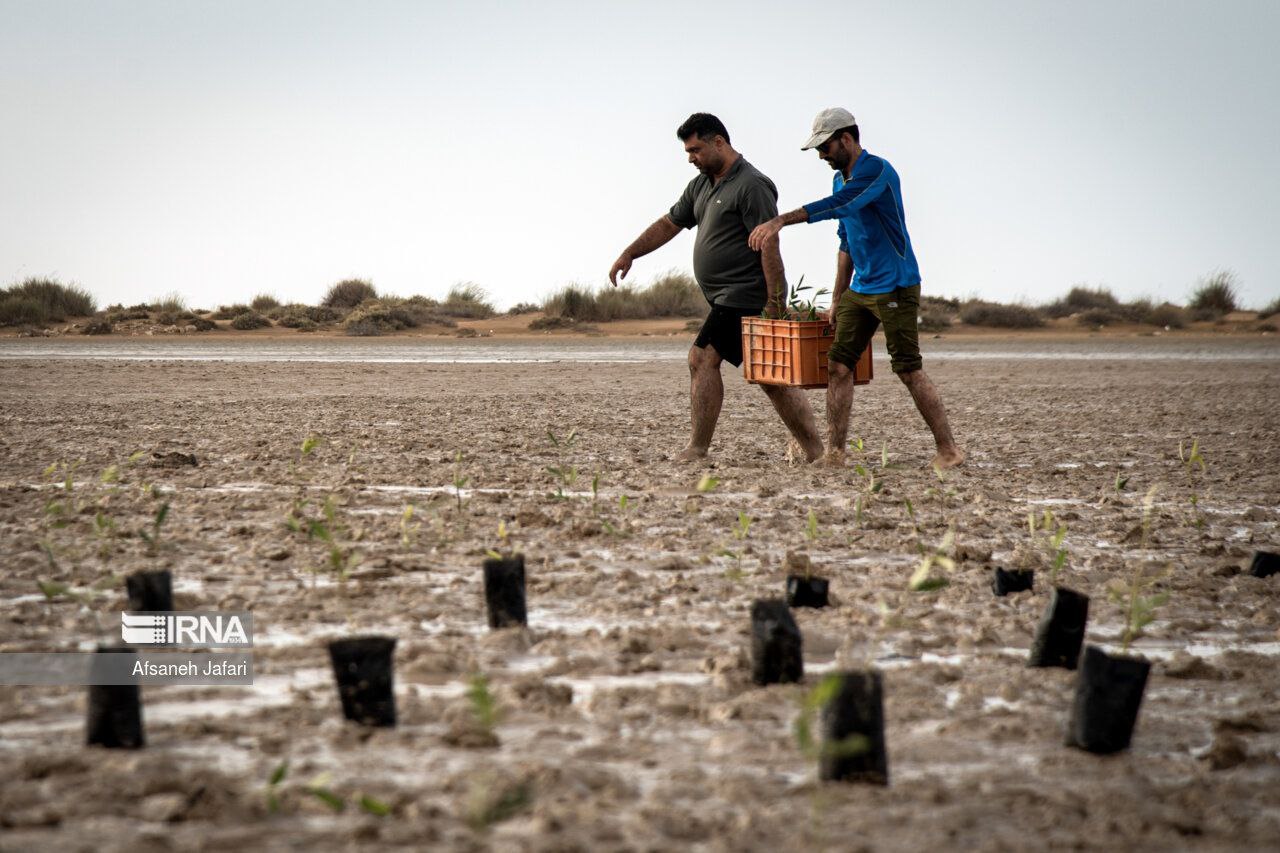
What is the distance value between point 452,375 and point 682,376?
2860mm

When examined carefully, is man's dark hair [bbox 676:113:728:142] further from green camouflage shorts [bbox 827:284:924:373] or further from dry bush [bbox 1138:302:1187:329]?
dry bush [bbox 1138:302:1187:329]

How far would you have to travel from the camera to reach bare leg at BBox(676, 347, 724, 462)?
765 centimetres

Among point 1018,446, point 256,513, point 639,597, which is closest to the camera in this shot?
point 639,597

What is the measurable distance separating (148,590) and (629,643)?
1.33m

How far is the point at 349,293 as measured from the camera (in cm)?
3766

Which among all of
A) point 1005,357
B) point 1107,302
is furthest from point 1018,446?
point 1107,302

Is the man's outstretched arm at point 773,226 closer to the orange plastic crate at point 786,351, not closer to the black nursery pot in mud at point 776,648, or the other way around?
the orange plastic crate at point 786,351

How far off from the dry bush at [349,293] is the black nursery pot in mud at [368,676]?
115ft

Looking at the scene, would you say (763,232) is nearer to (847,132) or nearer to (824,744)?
(847,132)

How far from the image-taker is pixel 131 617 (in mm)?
3621

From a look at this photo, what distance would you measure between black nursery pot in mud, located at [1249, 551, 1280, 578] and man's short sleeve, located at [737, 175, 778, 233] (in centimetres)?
344

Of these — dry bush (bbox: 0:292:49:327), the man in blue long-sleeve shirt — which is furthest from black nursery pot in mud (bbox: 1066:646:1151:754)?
dry bush (bbox: 0:292:49:327)

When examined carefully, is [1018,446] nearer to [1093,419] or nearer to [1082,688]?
[1093,419]

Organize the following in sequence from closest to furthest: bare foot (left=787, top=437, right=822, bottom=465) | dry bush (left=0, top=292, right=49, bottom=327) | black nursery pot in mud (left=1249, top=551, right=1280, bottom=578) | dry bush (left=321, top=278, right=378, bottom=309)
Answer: black nursery pot in mud (left=1249, top=551, right=1280, bottom=578) → bare foot (left=787, top=437, right=822, bottom=465) → dry bush (left=0, top=292, right=49, bottom=327) → dry bush (left=321, top=278, right=378, bottom=309)
